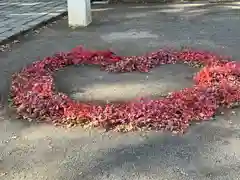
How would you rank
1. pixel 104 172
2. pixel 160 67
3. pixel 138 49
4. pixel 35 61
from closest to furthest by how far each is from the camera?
1. pixel 104 172
2. pixel 160 67
3. pixel 35 61
4. pixel 138 49

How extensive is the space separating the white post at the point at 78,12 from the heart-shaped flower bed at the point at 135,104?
341cm

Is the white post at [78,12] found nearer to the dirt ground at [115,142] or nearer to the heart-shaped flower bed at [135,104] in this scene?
the dirt ground at [115,142]

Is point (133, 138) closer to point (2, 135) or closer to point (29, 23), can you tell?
point (2, 135)

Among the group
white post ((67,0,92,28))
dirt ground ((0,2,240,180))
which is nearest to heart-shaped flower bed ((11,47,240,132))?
dirt ground ((0,2,240,180))

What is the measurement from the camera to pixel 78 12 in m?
9.45

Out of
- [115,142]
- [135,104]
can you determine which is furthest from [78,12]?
[115,142]

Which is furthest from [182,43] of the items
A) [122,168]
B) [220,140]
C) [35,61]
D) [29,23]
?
[122,168]

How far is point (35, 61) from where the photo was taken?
22.7 ft

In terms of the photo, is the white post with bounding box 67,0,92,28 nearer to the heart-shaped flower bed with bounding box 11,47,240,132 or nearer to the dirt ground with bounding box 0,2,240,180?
the dirt ground with bounding box 0,2,240,180

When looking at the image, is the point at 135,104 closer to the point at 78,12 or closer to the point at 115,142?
the point at 115,142

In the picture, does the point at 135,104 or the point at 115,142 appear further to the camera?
the point at 135,104

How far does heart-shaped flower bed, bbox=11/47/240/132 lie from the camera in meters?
4.47

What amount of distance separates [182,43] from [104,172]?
4.76 m

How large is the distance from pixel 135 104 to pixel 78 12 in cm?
508
